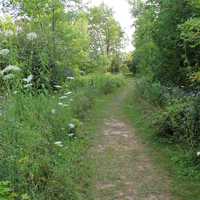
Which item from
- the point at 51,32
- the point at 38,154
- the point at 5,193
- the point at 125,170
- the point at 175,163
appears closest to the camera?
the point at 5,193

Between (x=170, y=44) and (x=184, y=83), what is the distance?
1667 mm

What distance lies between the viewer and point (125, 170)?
7.45m

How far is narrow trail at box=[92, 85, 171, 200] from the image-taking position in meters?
6.26

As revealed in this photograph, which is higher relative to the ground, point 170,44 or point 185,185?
point 170,44

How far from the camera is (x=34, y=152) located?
585cm

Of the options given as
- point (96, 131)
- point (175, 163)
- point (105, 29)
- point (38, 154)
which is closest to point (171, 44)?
point (96, 131)

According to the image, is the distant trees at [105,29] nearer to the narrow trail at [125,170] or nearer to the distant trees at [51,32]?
the distant trees at [51,32]

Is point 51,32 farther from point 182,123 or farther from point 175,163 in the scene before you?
point 175,163

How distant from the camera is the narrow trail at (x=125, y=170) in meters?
6.26

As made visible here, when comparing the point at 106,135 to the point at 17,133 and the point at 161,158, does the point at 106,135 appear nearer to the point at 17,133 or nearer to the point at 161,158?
the point at 161,158

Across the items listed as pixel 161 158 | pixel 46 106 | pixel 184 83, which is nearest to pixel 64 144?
pixel 46 106

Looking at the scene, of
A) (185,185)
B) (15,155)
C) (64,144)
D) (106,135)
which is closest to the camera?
(15,155)

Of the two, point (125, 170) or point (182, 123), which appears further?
point (182, 123)

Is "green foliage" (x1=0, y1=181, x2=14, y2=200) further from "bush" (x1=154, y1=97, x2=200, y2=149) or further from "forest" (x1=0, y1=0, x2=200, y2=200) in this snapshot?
"bush" (x1=154, y1=97, x2=200, y2=149)
